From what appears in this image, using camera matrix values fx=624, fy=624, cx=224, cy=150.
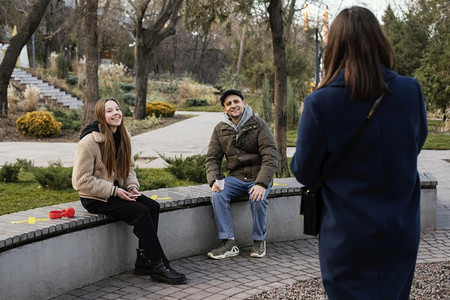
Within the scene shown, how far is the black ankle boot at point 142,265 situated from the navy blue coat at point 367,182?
8.88 feet

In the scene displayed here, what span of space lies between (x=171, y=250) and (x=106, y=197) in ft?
3.03

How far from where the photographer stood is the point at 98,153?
488 cm

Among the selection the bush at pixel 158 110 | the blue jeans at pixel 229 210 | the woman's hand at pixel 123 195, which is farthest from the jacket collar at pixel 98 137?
the bush at pixel 158 110

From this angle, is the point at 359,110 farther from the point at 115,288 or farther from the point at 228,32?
the point at 228,32

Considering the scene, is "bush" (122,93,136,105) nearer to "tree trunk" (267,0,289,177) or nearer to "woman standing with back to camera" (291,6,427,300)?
"tree trunk" (267,0,289,177)

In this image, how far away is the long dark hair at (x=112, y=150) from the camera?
4.91 metres

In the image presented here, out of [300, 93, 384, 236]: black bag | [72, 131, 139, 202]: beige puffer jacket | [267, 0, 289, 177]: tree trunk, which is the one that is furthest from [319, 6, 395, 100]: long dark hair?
[267, 0, 289, 177]: tree trunk

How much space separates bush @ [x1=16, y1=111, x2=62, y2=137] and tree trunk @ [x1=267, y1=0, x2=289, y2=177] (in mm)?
10757

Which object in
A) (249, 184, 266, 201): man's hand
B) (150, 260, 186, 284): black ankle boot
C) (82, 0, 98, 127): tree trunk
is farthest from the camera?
(82, 0, 98, 127): tree trunk

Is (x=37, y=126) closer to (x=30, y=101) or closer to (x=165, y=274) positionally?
(x=30, y=101)

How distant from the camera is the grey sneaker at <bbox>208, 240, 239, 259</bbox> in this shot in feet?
18.0

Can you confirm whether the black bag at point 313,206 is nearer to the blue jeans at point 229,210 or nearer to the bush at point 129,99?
the blue jeans at point 229,210

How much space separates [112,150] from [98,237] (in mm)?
686

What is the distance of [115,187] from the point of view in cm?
486
